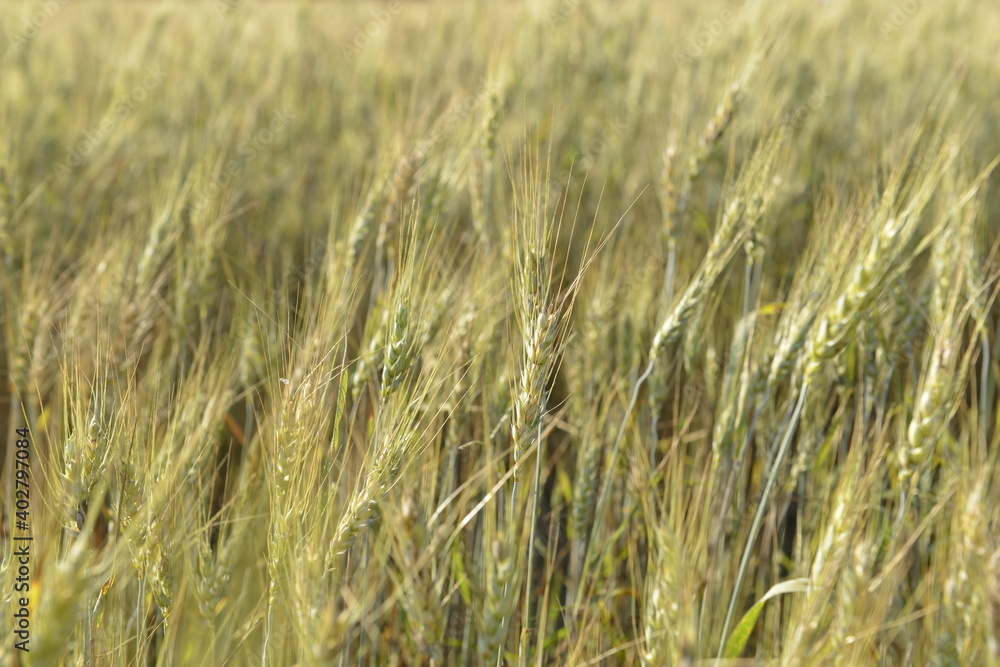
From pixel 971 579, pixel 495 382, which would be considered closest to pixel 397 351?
pixel 495 382

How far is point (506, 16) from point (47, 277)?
3604mm

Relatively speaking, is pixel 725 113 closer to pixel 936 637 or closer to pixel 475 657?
pixel 936 637

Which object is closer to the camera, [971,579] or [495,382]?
[971,579]

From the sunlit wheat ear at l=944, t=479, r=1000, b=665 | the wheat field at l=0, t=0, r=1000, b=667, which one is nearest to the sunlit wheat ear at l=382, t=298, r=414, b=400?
the wheat field at l=0, t=0, r=1000, b=667

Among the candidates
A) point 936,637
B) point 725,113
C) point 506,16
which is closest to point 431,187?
point 725,113

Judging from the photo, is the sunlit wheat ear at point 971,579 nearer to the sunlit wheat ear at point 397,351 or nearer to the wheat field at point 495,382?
the wheat field at point 495,382

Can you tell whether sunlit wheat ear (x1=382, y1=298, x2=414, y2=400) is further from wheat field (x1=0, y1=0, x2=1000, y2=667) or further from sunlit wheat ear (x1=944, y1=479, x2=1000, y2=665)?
sunlit wheat ear (x1=944, y1=479, x2=1000, y2=665)

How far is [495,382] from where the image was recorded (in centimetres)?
142

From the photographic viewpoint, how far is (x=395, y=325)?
1.08 metres

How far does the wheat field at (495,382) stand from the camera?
40.0 inches

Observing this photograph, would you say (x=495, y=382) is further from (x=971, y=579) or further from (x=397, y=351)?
(x=971, y=579)

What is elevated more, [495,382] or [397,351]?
[397,351]

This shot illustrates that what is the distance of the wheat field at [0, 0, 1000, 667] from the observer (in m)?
1.02

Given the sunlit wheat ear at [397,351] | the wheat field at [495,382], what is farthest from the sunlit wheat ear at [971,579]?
the sunlit wheat ear at [397,351]
